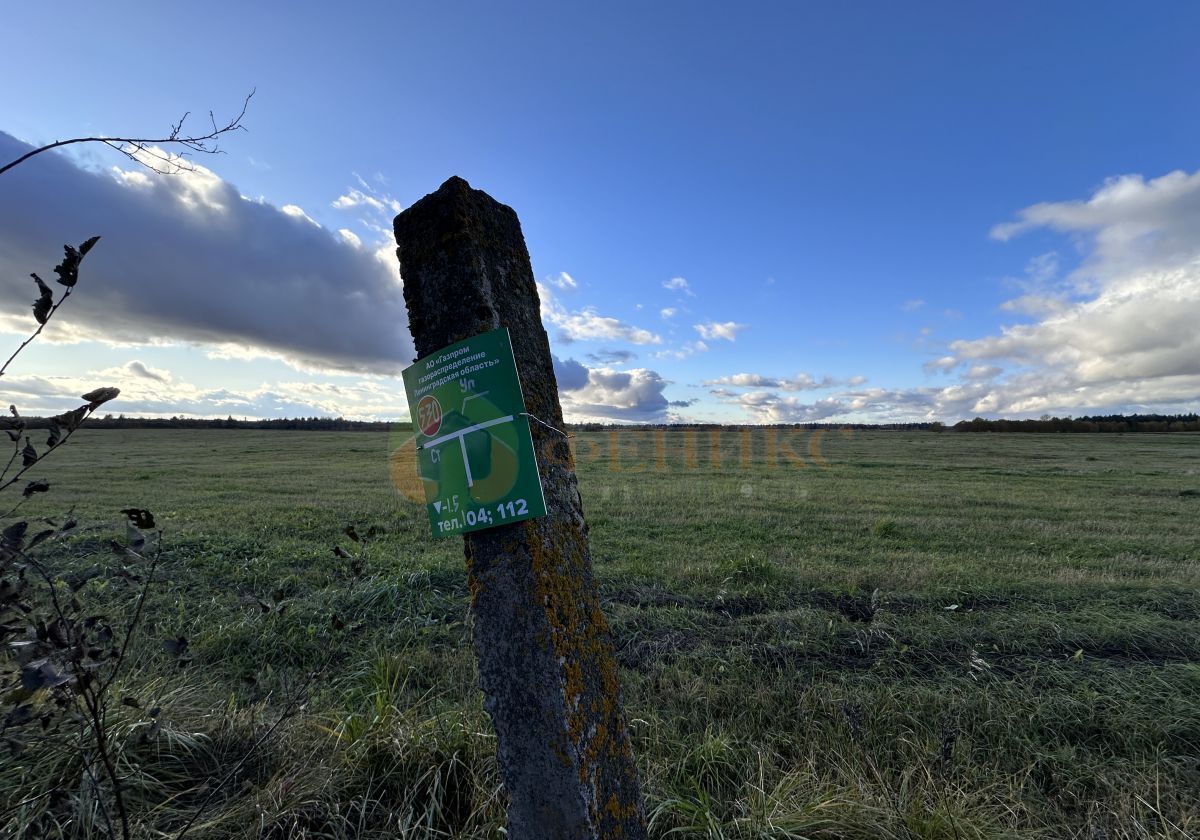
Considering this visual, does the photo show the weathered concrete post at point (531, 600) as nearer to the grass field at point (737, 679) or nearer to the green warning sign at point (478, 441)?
the green warning sign at point (478, 441)

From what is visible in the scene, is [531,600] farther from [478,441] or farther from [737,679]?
[737,679]

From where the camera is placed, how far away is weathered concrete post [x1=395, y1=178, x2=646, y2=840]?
1.87m

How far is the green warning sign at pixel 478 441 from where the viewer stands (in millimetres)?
1998

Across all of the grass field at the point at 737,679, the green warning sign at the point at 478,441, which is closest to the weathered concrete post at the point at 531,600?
the green warning sign at the point at 478,441

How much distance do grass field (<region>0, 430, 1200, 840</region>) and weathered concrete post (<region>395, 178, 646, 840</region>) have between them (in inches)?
30.9

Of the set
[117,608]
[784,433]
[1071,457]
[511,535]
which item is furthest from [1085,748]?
[784,433]

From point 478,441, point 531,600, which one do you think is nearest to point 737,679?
point 531,600

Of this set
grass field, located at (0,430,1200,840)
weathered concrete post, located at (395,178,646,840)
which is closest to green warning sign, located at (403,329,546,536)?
weathered concrete post, located at (395,178,646,840)

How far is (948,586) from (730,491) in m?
9.45

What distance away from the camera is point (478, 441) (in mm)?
2078

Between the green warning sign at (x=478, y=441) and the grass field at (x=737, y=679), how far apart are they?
46.7 inches

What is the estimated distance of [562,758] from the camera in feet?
6.07

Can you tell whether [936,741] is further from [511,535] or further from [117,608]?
[117,608]

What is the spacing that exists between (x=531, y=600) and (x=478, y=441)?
58 cm
